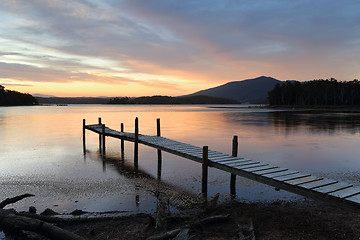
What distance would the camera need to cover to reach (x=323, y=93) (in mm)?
111562

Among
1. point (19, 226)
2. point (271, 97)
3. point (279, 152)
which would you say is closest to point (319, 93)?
point (271, 97)

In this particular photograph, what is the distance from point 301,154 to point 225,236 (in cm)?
1521

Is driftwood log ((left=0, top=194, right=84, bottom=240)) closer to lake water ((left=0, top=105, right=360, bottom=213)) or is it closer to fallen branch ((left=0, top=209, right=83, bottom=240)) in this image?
fallen branch ((left=0, top=209, right=83, bottom=240))

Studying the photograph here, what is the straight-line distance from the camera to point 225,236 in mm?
6180

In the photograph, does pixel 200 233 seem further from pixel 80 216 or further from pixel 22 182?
pixel 22 182

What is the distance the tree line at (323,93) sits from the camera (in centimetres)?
10919

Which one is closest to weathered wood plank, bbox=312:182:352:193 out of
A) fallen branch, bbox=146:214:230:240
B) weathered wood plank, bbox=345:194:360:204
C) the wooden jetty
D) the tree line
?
the wooden jetty

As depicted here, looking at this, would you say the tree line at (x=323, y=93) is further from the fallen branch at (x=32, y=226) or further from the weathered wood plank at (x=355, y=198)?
the fallen branch at (x=32, y=226)

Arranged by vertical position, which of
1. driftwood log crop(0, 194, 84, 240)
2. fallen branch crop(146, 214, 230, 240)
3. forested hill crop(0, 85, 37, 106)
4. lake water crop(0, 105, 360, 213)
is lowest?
lake water crop(0, 105, 360, 213)

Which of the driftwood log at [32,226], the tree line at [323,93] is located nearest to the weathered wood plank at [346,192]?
the driftwood log at [32,226]

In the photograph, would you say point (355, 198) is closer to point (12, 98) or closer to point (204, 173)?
point (204, 173)

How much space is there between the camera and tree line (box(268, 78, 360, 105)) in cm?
10919

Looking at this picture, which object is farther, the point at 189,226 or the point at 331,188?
the point at 331,188

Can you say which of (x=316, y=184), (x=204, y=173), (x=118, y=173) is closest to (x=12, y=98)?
(x=118, y=173)
